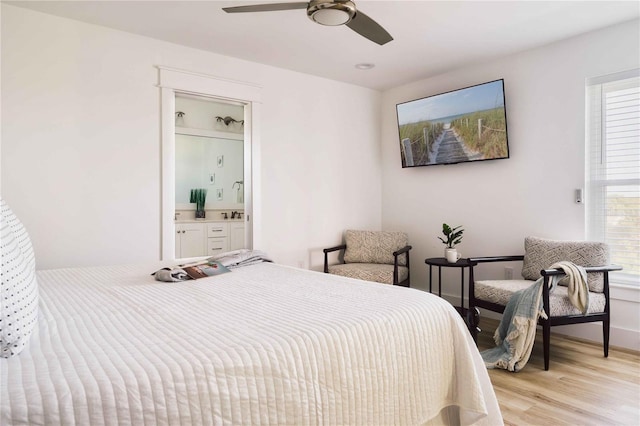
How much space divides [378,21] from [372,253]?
7.70 ft

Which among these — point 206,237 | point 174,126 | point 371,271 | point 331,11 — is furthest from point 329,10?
point 206,237

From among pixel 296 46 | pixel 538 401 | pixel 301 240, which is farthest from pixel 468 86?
pixel 538 401

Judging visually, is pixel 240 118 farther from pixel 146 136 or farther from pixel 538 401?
pixel 538 401

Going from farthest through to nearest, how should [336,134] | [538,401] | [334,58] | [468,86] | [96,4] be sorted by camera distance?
1. [336,134]
2. [468,86]
3. [334,58]
4. [96,4]
5. [538,401]

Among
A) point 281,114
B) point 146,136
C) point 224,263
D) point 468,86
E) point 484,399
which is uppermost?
point 468,86

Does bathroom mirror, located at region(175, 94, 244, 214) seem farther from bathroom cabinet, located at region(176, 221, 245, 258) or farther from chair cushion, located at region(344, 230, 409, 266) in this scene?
chair cushion, located at region(344, 230, 409, 266)

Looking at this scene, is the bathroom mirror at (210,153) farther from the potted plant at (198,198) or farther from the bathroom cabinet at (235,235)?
the bathroom cabinet at (235,235)

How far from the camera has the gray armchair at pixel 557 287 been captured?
2.72 metres

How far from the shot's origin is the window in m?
3.13

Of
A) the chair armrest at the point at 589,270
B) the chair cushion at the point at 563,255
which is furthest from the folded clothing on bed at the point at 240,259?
the chair cushion at the point at 563,255

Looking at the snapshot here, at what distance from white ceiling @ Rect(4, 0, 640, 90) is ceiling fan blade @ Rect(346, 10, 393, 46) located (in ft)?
1.71

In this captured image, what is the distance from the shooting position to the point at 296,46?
11.6 feet

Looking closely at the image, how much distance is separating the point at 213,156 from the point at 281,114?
84.8 inches

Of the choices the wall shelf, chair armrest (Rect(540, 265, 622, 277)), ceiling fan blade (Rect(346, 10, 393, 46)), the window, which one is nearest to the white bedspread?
chair armrest (Rect(540, 265, 622, 277))
